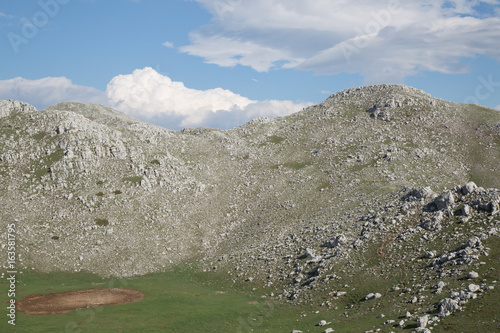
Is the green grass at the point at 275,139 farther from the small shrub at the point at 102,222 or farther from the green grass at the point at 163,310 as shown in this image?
the small shrub at the point at 102,222

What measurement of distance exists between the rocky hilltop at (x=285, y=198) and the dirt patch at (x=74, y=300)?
13.2m

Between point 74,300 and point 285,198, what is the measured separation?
206ft

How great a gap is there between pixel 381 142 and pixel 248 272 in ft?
240

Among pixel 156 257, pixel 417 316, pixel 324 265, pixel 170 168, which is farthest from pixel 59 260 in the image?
pixel 417 316

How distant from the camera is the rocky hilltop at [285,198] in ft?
185

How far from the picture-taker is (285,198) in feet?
333

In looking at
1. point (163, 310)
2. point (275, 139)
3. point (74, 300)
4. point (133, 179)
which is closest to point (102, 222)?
point (133, 179)

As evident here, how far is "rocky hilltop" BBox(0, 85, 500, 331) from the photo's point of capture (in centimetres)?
5641

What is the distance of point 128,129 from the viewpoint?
405 ft

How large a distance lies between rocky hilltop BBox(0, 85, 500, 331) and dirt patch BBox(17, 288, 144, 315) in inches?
518

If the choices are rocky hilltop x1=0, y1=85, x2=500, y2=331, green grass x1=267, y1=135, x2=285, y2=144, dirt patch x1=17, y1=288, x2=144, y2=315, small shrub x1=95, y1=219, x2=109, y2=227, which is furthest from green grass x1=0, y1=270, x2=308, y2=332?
green grass x1=267, y1=135, x2=285, y2=144

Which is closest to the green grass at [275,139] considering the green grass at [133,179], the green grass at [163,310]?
the green grass at [133,179]
